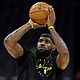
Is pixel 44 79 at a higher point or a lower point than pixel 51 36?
lower

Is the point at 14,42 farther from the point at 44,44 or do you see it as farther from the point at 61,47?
the point at 61,47

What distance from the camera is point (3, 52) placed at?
8.84 m

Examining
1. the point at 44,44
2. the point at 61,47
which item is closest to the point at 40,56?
the point at 44,44

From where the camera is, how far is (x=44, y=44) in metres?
3.80

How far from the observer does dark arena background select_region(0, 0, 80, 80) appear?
8824mm

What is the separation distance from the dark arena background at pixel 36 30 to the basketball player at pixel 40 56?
190 inches

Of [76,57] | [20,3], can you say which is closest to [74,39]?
[76,57]

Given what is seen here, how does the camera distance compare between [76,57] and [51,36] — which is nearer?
[51,36]

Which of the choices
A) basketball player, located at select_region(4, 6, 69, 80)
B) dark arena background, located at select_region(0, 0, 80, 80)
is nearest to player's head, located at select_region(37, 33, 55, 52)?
basketball player, located at select_region(4, 6, 69, 80)

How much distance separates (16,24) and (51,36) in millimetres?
5901

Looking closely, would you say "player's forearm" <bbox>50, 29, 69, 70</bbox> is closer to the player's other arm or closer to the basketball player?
the basketball player

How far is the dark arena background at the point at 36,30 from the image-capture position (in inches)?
347

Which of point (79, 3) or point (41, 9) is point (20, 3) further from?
point (41, 9)

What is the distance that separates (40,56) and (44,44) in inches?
5.5
